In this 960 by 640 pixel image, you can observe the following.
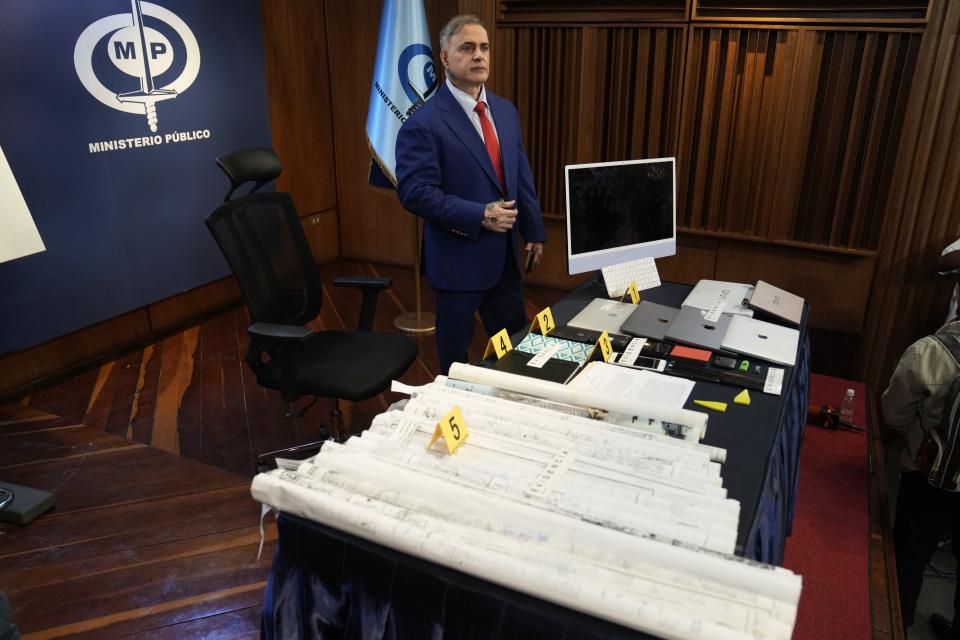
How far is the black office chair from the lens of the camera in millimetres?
2359

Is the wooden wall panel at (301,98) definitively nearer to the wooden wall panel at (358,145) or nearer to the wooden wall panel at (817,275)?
the wooden wall panel at (358,145)

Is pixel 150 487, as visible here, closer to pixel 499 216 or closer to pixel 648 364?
pixel 499 216

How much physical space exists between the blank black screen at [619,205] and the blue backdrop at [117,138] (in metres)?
2.65

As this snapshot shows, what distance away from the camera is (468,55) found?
2477 millimetres

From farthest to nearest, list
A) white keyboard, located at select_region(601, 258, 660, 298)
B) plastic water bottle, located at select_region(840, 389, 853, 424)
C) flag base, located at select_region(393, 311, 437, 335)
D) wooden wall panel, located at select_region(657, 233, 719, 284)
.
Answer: flag base, located at select_region(393, 311, 437, 335)
wooden wall panel, located at select_region(657, 233, 719, 284)
plastic water bottle, located at select_region(840, 389, 853, 424)
white keyboard, located at select_region(601, 258, 660, 298)

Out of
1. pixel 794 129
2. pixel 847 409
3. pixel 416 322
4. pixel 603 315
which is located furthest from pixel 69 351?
pixel 794 129

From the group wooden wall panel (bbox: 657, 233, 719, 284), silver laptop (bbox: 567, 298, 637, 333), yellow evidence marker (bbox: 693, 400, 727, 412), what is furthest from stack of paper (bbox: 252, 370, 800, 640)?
wooden wall panel (bbox: 657, 233, 719, 284)

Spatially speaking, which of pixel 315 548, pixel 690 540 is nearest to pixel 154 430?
pixel 315 548

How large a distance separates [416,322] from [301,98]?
1.87 meters

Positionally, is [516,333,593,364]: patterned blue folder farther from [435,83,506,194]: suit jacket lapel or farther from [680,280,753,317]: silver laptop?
[435,83,506,194]: suit jacket lapel

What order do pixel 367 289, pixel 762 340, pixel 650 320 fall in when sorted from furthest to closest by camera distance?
pixel 367 289
pixel 650 320
pixel 762 340

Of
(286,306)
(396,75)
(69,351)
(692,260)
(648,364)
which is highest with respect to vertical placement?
(396,75)

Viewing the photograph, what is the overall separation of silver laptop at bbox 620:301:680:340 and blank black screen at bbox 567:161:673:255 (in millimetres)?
284

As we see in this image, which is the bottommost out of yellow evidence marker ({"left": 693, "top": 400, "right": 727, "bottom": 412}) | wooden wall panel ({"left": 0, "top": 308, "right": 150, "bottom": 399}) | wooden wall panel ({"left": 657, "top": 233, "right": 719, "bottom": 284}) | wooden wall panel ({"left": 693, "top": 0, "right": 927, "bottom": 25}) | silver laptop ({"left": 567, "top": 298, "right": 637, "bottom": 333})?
wooden wall panel ({"left": 0, "top": 308, "right": 150, "bottom": 399})
